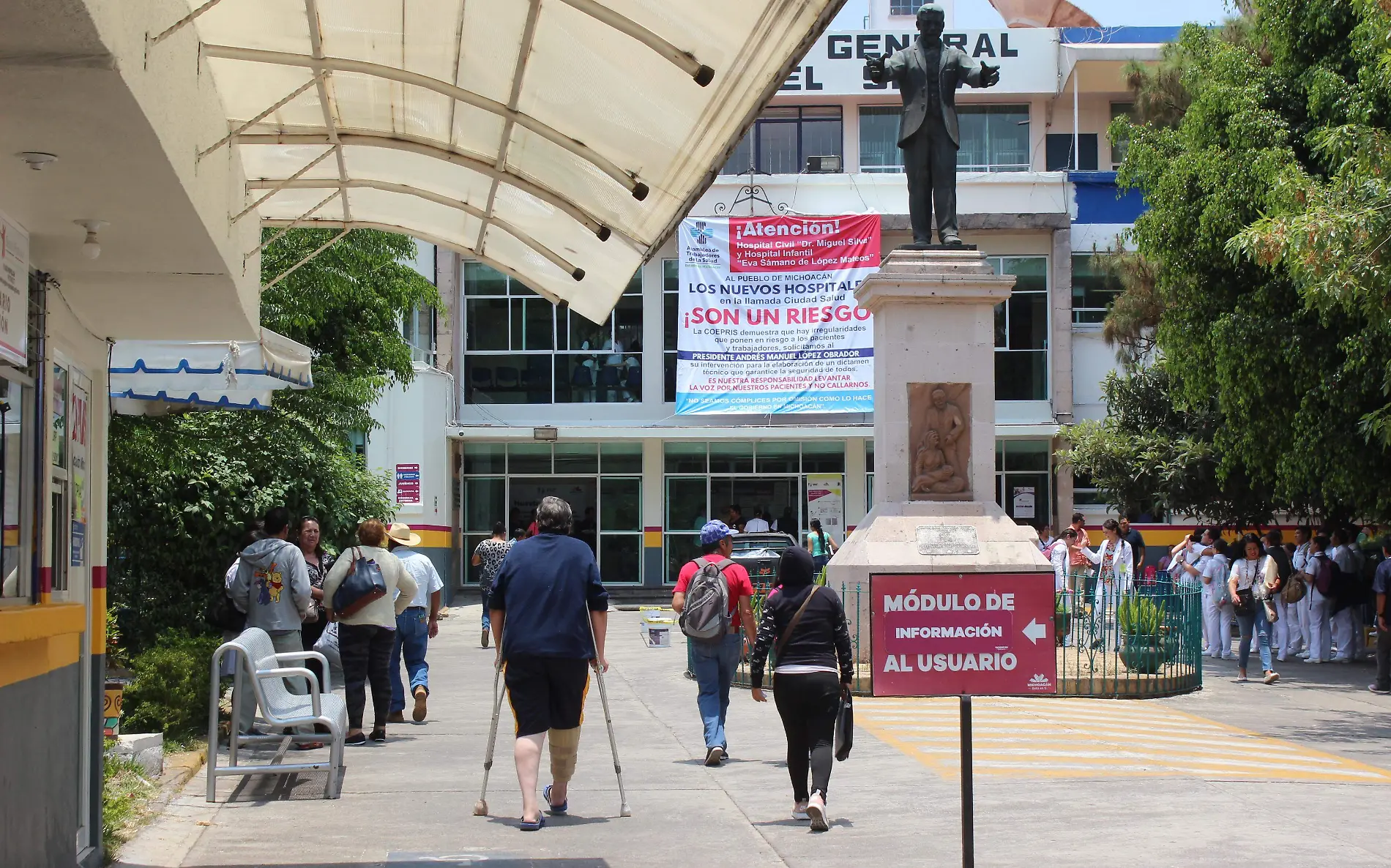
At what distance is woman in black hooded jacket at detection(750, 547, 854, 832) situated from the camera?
Answer: 8.43 m

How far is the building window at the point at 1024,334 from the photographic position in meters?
35.2

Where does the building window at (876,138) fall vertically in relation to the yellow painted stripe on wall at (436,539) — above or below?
above

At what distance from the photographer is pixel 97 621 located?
24.3 feet

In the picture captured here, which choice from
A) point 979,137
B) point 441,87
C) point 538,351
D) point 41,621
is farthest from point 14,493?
point 979,137

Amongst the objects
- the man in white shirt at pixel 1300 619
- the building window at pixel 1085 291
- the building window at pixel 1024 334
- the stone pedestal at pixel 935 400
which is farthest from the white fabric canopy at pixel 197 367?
the building window at pixel 1085 291

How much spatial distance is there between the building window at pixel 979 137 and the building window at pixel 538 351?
713cm

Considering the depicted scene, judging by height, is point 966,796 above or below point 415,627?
below

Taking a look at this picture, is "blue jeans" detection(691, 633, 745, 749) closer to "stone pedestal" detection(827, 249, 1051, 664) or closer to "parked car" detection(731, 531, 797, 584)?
"stone pedestal" detection(827, 249, 1051, 664)

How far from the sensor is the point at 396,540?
42.0 ft

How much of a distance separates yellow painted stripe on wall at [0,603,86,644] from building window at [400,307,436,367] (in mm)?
25747

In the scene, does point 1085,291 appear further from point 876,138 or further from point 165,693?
point 165,693

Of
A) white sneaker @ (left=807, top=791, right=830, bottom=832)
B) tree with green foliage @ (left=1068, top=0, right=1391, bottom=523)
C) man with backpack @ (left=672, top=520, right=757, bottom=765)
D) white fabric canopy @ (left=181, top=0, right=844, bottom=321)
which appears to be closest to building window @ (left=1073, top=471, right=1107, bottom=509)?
tree with green foliage @ (left=1068, top=0, right=1391, bottom=523)

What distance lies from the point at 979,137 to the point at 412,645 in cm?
2793

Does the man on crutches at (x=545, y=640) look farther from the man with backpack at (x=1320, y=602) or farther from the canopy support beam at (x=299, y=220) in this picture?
the man with backpack at (x=1320, y=602)
